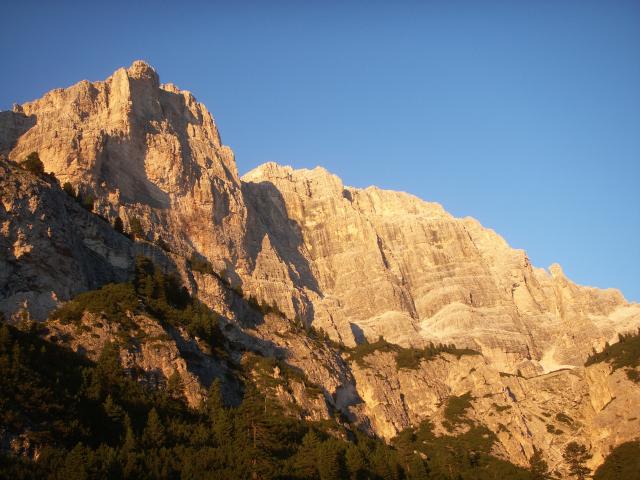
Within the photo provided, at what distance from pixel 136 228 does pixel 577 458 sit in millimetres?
76551

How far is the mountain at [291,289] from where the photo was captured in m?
76.5

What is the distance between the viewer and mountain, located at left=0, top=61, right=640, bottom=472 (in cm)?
7650

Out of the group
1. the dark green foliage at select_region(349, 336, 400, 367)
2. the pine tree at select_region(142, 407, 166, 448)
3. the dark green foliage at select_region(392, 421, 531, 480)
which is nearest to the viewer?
the pine tree at select_region(142, 407, 166, 448)

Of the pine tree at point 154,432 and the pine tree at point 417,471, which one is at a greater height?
the pine tree at point 154,432

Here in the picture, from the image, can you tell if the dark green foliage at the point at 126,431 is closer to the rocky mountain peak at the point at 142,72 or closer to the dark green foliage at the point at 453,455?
the dark green foliage at the point at 453,455

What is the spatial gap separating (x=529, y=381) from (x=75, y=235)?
90.8m

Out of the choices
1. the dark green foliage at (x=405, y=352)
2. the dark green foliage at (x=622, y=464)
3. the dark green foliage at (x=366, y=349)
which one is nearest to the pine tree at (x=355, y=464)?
the dark green foliage at (x=622, y=464)

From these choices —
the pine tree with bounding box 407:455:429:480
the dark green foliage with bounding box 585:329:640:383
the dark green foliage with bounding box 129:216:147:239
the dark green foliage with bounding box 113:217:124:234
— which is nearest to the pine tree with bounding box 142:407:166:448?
the pine tree with bounding box 407:455:429:480

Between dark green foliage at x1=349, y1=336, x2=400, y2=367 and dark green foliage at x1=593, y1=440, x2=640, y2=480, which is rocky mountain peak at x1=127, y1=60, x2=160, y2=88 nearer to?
dark green foliage at x1=349, y1=336, x2=400, y2=367

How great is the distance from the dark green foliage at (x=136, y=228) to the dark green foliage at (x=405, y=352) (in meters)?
46.4

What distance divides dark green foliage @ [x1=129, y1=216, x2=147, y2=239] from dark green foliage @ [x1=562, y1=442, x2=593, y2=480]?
73.2 metres

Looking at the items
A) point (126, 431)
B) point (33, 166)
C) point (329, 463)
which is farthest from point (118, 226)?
point (329, 463)

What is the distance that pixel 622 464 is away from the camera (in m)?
99.6

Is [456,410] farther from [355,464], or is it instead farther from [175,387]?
[175,387]
